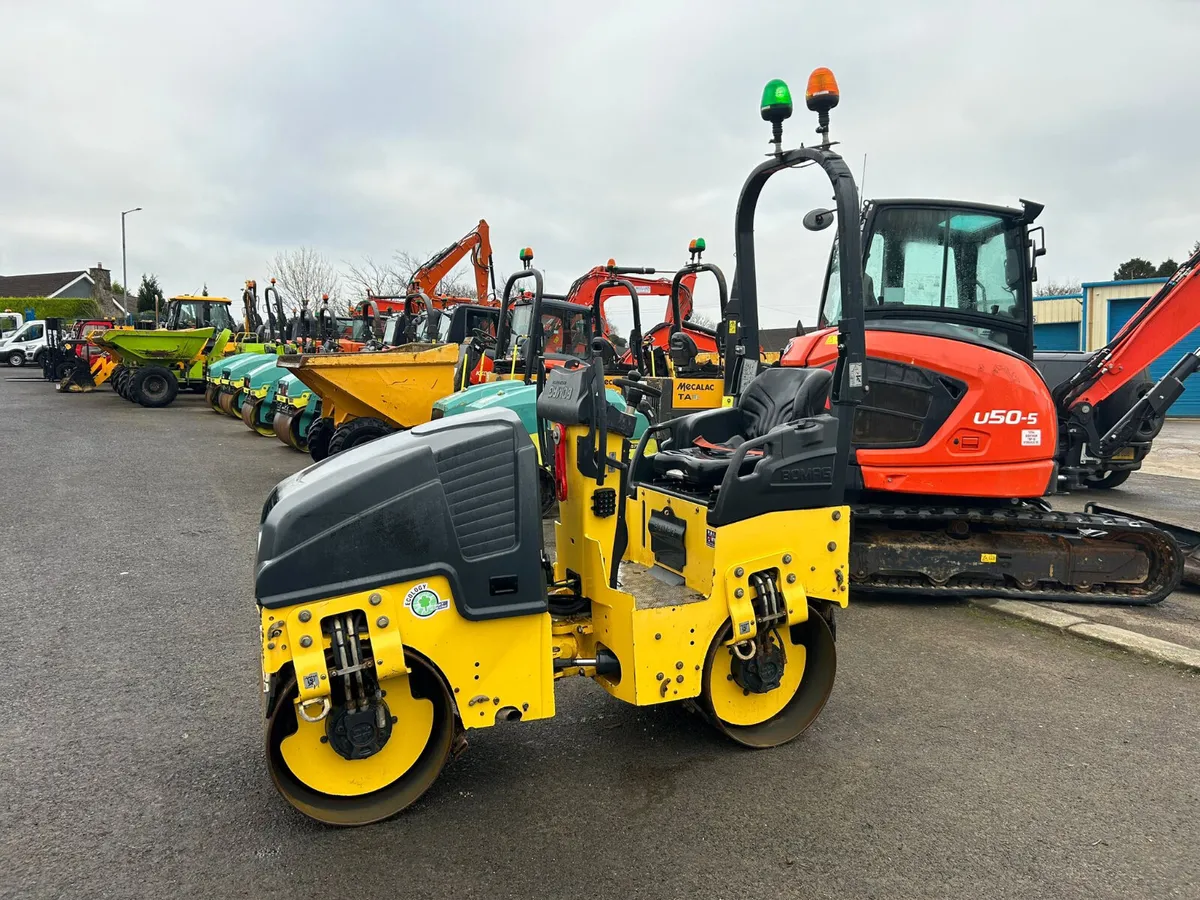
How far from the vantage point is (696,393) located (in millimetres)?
10898

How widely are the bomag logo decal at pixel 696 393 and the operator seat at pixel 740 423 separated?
5.59 meters

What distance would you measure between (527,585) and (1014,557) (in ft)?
14.0

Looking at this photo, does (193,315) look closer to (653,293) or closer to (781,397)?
(653,293)

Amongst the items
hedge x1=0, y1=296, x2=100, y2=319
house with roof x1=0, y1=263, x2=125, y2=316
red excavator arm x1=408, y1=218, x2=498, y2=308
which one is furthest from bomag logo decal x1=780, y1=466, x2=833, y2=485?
house with roof x1=0, y1=263, x2=125, y2=316

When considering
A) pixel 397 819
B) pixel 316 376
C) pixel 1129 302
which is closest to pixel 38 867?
pixel 397 819

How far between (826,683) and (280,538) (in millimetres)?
2418

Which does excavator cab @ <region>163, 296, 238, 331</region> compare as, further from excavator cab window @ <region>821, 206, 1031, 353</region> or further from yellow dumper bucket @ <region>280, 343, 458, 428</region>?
excavator cab window @ <region>821, 206, 1031, 353</region>

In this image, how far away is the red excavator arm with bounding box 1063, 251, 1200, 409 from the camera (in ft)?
24.6

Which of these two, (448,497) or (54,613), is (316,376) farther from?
(448,497)

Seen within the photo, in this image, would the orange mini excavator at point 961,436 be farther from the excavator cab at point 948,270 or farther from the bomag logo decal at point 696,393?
the bomag logo decal at point 696,393

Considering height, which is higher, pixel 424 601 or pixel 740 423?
pixel 740 423

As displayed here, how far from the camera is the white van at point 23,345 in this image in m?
40.7

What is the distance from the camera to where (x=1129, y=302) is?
22.8 metres

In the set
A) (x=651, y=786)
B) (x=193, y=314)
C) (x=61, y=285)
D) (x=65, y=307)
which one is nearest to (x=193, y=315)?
(x=193, y=314)
